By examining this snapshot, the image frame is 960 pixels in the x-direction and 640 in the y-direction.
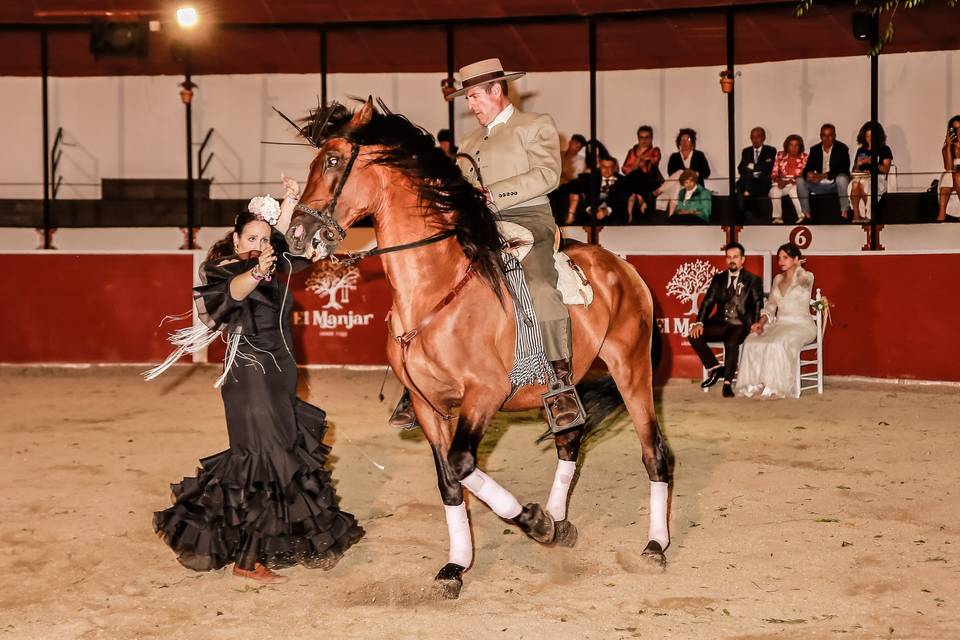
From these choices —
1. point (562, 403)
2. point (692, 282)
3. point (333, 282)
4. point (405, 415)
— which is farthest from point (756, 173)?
point (405, 415)

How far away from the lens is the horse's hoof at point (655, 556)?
5129mm

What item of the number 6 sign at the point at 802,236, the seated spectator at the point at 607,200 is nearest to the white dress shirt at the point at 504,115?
Answer: the seated spectator at the point at 607,200

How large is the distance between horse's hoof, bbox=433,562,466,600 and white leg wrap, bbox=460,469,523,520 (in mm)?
325

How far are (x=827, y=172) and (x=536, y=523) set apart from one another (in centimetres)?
1007

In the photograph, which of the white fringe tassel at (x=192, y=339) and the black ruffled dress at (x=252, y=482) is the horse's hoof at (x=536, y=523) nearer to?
the black ruffled dress at (x=252, y=482)

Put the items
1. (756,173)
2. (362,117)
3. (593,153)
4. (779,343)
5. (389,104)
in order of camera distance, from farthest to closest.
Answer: (389,104) → (756,173) → (593,153) → (779,343) → (362,117)

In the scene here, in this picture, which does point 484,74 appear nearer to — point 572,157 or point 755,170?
point 572,157

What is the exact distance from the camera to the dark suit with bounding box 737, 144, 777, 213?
14.0 m

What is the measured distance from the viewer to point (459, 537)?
4.96 m

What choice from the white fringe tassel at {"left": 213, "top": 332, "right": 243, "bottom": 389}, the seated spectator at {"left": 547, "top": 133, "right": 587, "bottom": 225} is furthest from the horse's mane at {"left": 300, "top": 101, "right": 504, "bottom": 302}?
the seated spectator at {"left": 547, "top": 133, "right": 587, "bottom": 225}

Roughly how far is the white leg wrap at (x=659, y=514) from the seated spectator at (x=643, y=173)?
Answer: 852 cm

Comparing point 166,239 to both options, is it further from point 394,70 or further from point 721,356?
point 721,356

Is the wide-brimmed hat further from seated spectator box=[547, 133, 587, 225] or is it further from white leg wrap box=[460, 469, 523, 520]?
seated spectator box=[547, 133, 587, 225]

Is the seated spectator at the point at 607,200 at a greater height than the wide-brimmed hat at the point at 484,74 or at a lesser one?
greater
